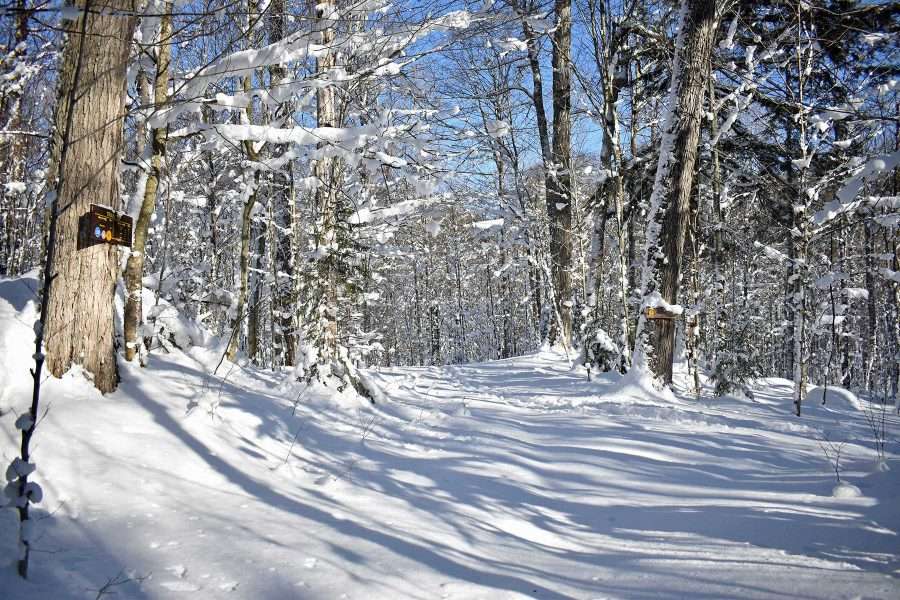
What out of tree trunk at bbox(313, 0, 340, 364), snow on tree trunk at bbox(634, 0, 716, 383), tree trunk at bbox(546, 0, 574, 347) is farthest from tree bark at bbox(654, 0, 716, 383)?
tree trunk at bbox(313, 0, 340, 364)

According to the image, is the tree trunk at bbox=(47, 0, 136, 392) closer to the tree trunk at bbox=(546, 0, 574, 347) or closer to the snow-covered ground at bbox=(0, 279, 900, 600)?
the snow-covered ground at bbox=(0, 279, 900, 600)

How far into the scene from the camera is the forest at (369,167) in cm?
369

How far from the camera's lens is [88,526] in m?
2.42

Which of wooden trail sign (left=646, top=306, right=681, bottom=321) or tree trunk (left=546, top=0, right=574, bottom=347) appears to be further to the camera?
tree trunk (left=546, top=0, right=574, bottom=347)

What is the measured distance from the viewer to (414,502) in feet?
11.1

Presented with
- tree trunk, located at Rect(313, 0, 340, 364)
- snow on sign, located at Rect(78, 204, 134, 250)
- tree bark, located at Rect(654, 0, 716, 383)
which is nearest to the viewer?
snow on sign, located at Rect(78, 204, 134, 250)

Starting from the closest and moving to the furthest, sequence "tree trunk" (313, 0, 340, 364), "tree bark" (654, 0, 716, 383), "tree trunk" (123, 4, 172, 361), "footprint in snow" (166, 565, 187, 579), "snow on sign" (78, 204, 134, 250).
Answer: "footprint in snow" (166, 565, 187, 579)
"snow on sign" (78, 204, 134, 250)
"tree trunk" (123, 4, 172, 361)
"tree trunk" (313, 0, 340, 364)
"tree bark" (654, 0, 716, 383)

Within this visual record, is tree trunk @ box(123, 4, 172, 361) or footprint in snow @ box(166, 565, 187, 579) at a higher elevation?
tree trunk @ box(123, 4, 172, 361)

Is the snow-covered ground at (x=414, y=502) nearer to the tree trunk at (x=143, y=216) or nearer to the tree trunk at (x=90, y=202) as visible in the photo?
the tree trunk at (x=90, y=202)

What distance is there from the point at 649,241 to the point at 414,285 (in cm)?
2565

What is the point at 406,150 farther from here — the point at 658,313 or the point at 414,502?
the point at 658,313

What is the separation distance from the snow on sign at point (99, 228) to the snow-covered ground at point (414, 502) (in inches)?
33.3

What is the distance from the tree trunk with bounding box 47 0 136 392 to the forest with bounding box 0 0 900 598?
0.05ft

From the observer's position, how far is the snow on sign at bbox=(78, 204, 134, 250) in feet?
11.9
